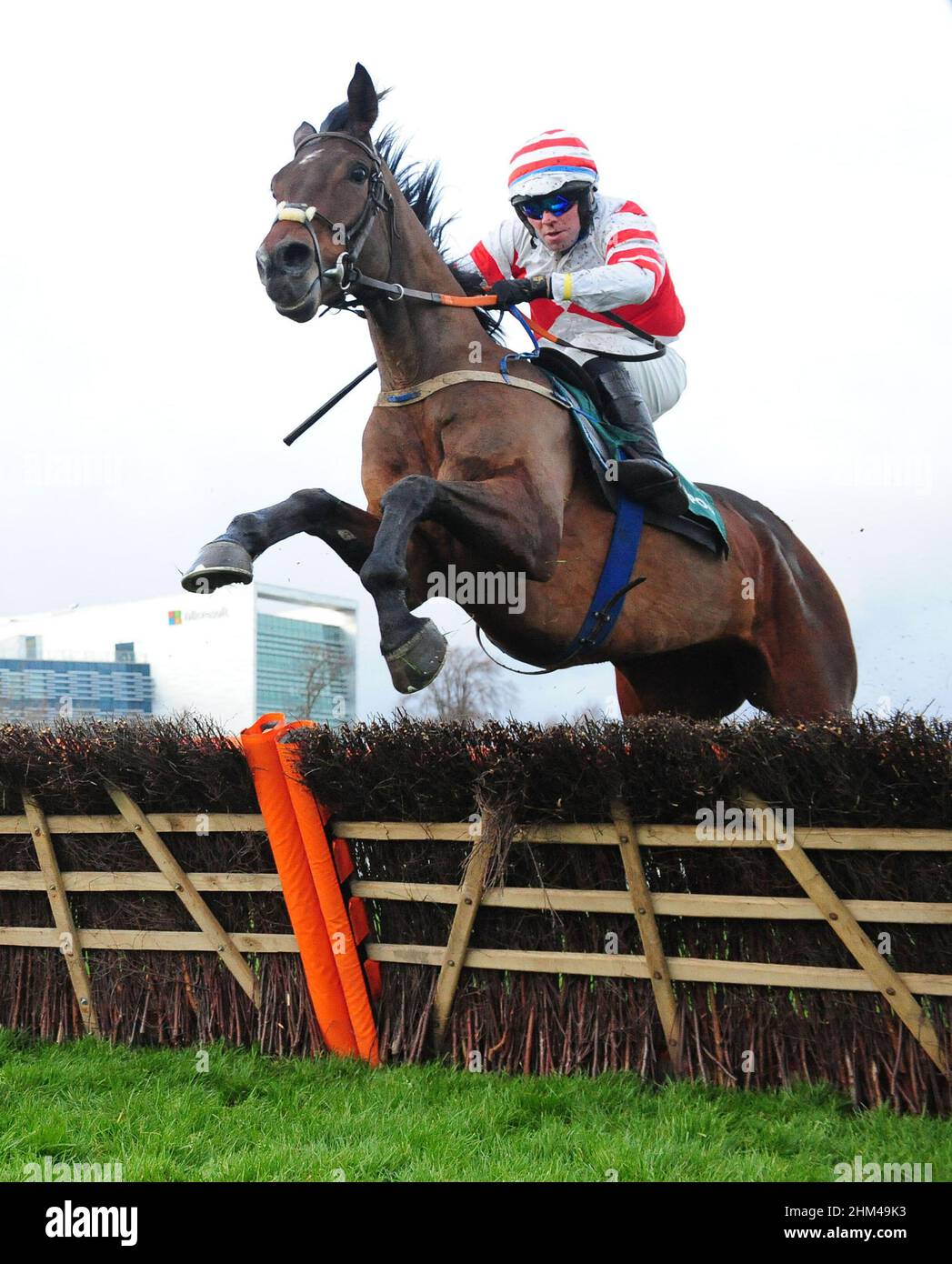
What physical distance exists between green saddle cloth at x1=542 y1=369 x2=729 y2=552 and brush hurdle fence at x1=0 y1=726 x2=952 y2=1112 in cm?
154

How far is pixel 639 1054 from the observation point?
14.2 feet

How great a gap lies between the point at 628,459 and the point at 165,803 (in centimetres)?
246

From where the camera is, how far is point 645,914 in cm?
425

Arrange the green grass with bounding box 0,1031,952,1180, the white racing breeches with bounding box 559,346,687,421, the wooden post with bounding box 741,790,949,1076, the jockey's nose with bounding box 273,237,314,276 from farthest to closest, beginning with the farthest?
the white racing breeches with bounding box 559,346,687,421 < the jockey's nose with bounding box 273,237,314,276 < the wooden post with bounding box 741,790,949,1076 < the green grass with bounding box 0,1031,952,1180

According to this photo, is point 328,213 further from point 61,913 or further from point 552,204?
point 61,913

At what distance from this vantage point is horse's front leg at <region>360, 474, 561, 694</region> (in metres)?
3.99

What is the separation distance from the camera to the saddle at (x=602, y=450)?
4.95 meters

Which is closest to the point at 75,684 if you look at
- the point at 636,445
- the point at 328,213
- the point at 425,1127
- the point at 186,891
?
the point at 186,891

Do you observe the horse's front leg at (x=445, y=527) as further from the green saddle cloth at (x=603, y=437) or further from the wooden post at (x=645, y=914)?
the wooden post at (x=645, y=914)

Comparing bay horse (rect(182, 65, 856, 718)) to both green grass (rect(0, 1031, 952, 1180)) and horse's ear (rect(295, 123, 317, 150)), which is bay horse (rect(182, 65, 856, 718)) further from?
green grass (rect(0, 1031, 952, 1180))

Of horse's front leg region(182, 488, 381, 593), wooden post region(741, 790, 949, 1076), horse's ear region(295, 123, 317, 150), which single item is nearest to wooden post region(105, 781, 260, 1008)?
horse's front leg region(182, 488, 381, 593)
